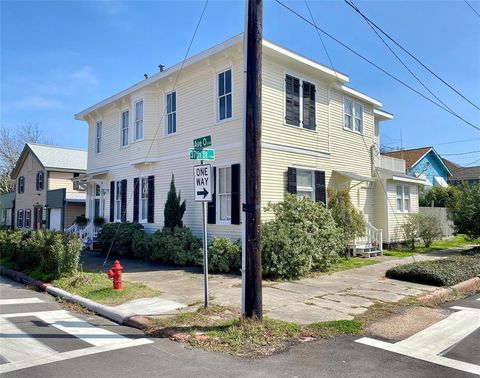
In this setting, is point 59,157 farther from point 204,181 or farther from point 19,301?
point 204,181

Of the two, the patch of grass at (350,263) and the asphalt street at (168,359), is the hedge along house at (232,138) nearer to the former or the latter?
the patch of grass at (350,263)

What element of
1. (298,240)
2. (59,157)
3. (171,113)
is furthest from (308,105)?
(59,157)

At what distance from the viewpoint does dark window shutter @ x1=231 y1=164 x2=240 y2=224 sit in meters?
13.5

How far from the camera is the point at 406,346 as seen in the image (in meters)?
5.79

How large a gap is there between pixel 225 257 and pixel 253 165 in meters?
5.92

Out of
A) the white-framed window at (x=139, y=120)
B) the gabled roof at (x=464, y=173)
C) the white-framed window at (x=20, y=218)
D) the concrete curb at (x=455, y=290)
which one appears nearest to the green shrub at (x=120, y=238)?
the white-framed window at (x=139, y=120)

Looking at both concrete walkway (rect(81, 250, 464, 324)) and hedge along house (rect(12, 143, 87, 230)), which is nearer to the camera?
concrete walkway (rect(81, 250, 464, 324))

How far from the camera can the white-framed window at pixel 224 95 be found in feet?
46.8

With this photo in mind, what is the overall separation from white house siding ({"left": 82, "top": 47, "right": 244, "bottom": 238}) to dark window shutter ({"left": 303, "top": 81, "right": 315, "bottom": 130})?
289 centimetres

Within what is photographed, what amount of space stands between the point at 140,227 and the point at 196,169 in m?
10.4

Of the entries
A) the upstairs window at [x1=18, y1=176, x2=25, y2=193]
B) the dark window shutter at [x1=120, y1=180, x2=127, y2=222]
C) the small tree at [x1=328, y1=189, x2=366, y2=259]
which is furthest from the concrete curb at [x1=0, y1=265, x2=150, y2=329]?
the upstairs window at [x1=18, y1=176, x2=25, y2=193]

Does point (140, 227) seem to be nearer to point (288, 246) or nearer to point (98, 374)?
point (288, 246)

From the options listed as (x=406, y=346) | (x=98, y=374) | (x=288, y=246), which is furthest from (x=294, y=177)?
(x=98, y=374)

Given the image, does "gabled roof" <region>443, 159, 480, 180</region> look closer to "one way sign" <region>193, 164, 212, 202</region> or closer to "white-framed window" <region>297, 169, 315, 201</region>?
"white-framed window" <region>297, 169, 315, 201</region>
